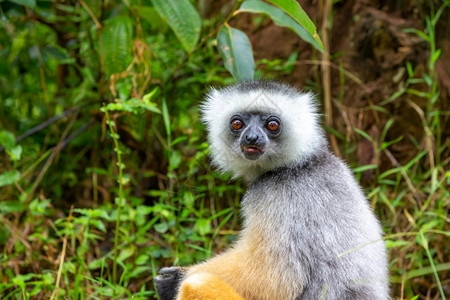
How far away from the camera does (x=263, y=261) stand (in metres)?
3.19

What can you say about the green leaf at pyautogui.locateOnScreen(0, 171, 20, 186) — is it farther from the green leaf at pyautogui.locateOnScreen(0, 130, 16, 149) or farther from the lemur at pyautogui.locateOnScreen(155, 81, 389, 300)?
the lemur at pyautogui.locateOnScreen(155, 81, 389, 300)

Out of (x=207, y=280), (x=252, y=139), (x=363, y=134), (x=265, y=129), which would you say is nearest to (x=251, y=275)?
(x=207, y=280)

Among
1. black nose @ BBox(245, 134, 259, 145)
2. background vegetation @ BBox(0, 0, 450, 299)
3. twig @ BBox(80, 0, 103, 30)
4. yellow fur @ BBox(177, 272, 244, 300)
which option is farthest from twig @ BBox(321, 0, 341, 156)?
yellow fur @ BBox(177, 272, 244, 300)

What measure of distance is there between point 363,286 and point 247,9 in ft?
7.33

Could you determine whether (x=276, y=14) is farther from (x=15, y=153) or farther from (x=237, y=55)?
(x=15, y=153)

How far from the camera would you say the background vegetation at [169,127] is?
4445mm

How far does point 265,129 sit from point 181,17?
1269 millimetres

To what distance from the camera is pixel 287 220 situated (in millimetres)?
3180

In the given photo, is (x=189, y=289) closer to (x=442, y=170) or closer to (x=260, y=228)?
(x=260, y=228)

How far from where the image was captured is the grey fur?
10.3ft

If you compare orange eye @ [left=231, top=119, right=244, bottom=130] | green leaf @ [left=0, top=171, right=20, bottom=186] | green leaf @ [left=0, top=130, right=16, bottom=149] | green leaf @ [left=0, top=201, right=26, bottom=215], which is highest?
orange eye @ [left=231, top=119, right=244, bottom=130]

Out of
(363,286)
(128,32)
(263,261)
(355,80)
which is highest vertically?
(128,32)

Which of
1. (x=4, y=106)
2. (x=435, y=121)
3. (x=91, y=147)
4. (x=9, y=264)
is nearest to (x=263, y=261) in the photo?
(x=9, y=264)

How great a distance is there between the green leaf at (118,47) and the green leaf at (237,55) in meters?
0.86
